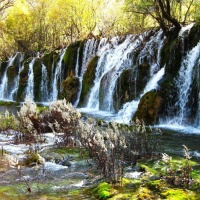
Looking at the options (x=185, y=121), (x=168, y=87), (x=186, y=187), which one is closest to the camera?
(x=186, y=187)

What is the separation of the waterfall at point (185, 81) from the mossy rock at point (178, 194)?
1070 centimetres

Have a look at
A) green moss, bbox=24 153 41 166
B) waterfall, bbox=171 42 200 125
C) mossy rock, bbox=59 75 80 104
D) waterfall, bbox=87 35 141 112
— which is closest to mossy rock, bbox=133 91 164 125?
waterfall, bbox=171 42 200 125

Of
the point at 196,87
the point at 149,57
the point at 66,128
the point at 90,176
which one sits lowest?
the point at 90,176

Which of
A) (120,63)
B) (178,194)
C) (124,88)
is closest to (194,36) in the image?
(124,88)

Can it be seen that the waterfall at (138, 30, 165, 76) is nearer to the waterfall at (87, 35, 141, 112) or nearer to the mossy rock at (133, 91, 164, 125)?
the waterfall at (87, 35, 141, 112)

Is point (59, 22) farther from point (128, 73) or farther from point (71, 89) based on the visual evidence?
point (128, 73)

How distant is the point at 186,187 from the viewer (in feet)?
19.6

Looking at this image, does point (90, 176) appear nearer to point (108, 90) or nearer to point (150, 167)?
point (150, 167)

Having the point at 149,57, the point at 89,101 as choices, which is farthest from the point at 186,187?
the point at 89,101

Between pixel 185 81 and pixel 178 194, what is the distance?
12.1m

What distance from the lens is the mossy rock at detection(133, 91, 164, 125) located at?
52.9 feet

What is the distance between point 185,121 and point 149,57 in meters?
6.59

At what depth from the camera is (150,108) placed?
16.2 metres

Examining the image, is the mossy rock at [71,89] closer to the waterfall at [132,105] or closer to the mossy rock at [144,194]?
the waterfall at [132,105]
